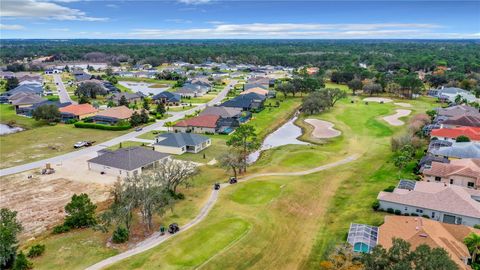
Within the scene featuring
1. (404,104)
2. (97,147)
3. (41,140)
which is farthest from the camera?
(404,104)

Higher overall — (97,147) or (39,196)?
(97,147)

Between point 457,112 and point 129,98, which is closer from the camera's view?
point 457,112

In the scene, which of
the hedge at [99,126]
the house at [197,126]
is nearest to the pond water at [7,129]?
the hedge at [99,126]

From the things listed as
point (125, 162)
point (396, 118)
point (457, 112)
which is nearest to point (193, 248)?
point (125, 162)

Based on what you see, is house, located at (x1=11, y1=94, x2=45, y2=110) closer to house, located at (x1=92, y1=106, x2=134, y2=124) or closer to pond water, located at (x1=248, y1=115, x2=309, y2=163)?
house, located at (x1=92, y1=106, x2=134, y2=124)

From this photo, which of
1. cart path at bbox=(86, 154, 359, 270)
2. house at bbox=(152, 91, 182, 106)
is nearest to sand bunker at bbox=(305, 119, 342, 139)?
cart path at bbox=(86, 154, 359, 270)

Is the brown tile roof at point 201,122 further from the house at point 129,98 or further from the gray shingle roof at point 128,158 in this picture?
the house at point 129,98

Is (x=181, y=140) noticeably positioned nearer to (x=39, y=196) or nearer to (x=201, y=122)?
(x=201, y=122)
